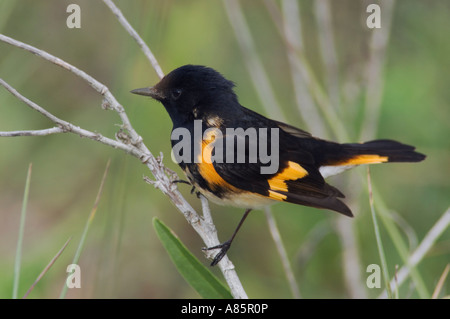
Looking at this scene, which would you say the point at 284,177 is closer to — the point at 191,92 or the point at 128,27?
the point at 191,92

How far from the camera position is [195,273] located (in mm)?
2051

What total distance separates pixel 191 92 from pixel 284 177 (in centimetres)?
62

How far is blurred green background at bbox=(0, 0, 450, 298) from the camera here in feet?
10.6

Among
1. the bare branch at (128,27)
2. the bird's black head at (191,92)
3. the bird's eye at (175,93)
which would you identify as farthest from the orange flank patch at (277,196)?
the bare branch at (128,27)

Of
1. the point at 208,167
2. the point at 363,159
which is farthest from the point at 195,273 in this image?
the point at 363,159

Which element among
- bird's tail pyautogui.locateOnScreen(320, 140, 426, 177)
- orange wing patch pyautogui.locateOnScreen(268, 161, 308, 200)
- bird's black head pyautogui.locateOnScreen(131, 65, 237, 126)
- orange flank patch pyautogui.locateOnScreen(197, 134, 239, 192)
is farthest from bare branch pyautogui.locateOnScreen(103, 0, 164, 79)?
bird's tail pyautogui.locateOnScreen(320, 140, 426, 177)

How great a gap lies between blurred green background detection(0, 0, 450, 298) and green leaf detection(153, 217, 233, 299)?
106 centimetres

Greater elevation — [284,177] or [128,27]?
[128,27]

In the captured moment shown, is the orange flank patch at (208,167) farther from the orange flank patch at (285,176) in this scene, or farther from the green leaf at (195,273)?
the green leaf at (195,273)
